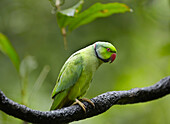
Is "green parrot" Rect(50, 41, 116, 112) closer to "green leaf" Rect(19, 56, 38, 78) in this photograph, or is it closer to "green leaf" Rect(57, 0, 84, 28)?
"green leaf" Rect(57, 0, 84, 28)

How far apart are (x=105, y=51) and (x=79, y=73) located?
0.28 m

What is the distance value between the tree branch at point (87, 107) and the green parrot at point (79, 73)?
17 cm

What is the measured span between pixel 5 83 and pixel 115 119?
227 cm

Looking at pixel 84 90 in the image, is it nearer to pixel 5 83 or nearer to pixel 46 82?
pixel 46 82

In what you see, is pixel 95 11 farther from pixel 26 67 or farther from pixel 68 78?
pixel 26 67

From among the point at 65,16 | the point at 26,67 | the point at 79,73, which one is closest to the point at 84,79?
the point at 79,73

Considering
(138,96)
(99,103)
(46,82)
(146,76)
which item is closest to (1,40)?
(99,103)

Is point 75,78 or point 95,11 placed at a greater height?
point 95,11

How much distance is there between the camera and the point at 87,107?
1798 millimetres

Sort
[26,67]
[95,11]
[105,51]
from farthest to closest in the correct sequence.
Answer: [26,67]
[95,11]
[105,51]

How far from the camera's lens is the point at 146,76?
432cm

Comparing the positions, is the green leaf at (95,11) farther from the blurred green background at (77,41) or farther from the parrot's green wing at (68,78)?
the blurred green background at (77,41)

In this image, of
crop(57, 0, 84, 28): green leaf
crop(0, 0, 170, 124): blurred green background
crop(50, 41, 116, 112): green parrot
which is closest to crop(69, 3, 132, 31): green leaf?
crop(57, 0, 84, 28): green leaf

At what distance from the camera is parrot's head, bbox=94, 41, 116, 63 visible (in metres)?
1.90
